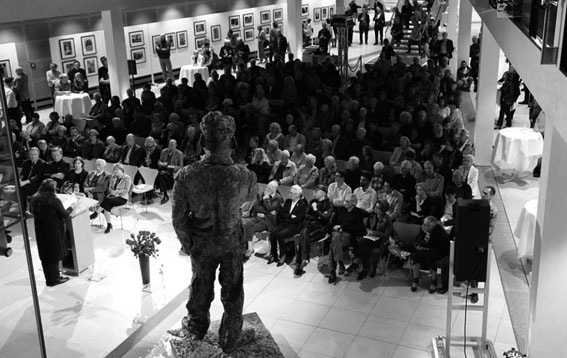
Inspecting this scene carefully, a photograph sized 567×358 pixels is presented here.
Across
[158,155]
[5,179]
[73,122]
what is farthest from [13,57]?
[5,179]

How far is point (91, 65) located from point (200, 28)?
227 inches

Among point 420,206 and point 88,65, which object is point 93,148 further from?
point 88,65

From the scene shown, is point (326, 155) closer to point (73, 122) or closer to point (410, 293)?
point (410, 293)

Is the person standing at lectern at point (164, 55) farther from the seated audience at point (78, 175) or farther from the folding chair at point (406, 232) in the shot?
the folding chair at point (406, 232)

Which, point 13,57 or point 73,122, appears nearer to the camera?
point 73,122

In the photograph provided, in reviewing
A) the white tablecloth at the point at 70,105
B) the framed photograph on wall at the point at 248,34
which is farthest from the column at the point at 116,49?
the framed photograph on wall at the point at 248,34

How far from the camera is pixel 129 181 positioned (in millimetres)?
12297

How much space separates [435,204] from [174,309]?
14.3ft

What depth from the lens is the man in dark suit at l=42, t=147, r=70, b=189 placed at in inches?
509

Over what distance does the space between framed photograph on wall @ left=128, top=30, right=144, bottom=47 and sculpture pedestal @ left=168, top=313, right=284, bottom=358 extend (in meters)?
19.0

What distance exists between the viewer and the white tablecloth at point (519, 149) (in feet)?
46.4

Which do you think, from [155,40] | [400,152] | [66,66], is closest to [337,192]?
[400,152]

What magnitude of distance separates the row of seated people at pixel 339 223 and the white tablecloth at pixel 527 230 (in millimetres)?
846

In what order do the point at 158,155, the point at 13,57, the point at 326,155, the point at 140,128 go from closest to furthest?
1. the point at 326,155
2. the point at 158,155
3. the point at 140,128
4. the point at 13,57
